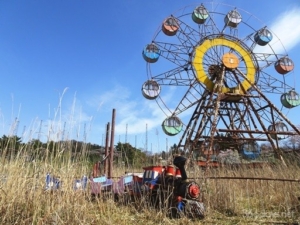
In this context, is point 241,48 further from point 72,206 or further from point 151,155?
point 72,206

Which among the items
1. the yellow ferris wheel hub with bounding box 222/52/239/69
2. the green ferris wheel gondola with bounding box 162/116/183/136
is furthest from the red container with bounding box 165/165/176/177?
the yellow ferris wheel hub with bounding box 222/52/239/69

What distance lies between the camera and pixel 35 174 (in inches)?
142

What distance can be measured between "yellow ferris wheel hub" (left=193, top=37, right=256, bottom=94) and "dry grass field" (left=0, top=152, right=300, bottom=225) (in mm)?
8310

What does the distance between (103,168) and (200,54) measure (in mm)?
8126

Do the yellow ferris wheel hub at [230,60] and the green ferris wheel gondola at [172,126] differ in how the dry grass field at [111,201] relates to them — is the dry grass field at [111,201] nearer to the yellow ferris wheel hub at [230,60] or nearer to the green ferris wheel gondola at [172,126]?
the green ferris wheel gondola at [172,126]

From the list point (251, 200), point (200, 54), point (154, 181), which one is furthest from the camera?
point (200, 54)

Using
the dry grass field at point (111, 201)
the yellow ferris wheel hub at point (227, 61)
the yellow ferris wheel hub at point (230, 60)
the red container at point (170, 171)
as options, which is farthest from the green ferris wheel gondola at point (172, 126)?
the red container at point (170, 171)

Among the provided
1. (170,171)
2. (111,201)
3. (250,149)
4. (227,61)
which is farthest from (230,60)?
(111,201)

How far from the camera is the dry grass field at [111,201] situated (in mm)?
3285

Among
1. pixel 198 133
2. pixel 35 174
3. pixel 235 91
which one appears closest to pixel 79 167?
pixel 35 174

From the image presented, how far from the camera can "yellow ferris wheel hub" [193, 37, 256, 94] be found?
14.4 meters

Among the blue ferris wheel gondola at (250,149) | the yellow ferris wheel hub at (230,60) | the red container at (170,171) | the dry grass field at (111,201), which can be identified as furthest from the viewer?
the yellow ferris wheel hub at (230,60)

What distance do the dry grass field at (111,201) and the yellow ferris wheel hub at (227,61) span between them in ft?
27.3

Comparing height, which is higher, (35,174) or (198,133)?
(198,133)
